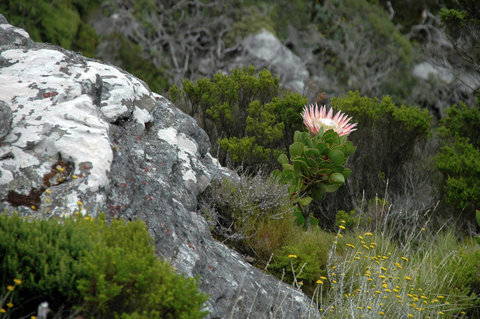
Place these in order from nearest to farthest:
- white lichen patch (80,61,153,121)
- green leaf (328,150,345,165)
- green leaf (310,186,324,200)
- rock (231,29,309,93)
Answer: white lichen patch (80,61,153,121) → green leaf (328,150,345,165) → green leaf (310,186,324,200) → rock (231,29,309,93)

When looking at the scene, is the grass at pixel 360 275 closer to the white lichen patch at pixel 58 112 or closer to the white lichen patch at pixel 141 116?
the white lichen patch at pixel 141 116

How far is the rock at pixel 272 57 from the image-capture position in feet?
41.1

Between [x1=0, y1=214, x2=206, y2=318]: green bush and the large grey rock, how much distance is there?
13.0 inches

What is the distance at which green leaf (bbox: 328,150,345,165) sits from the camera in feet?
12.9

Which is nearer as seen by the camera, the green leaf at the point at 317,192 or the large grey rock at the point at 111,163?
the large grey rock at the point at 111,163

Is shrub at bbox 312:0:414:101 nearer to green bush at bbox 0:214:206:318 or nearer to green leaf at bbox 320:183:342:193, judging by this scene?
green leaf at bbox 320:183:342:193

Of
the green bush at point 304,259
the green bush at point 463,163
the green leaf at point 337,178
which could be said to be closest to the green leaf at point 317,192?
the green leaf at point 337,178

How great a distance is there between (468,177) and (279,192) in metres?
2.74


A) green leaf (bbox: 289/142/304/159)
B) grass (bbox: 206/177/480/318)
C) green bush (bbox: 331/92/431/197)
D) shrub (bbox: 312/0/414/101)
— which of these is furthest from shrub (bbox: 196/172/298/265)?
shrub (bbox: 312/0/414/101)

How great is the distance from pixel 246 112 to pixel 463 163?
97.0 inches

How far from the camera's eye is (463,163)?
5.48 m

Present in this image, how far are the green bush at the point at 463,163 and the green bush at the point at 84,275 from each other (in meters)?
4.09

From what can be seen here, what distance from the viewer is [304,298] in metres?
3.38

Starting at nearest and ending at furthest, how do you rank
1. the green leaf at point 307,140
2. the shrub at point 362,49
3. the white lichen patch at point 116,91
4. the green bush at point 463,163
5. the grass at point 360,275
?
the white lichen patch at point 116,91, the grass at point 360,275, the green leaf at point 307,140, the green bush at point 463,163, the shrub at point 362,49
